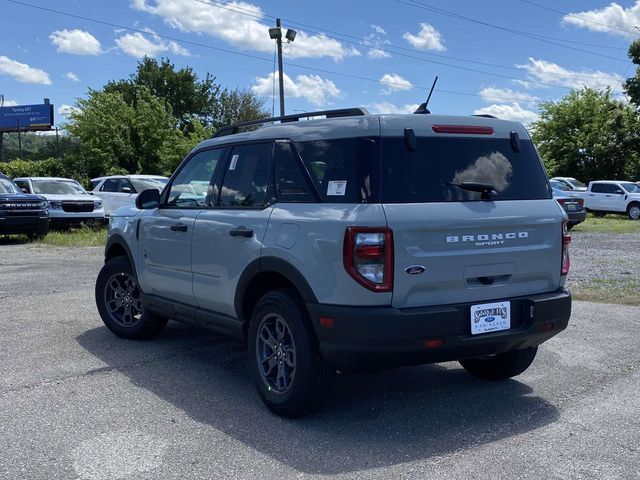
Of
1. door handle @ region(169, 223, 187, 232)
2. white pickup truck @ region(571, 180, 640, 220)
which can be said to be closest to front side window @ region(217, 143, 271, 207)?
door handle @ region(169, 223, 187, 232)

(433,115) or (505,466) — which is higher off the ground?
(433,115)

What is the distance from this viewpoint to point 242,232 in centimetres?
489

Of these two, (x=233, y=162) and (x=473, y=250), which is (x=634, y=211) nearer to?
(x=233, y=162)

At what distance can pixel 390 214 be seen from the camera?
4.09m

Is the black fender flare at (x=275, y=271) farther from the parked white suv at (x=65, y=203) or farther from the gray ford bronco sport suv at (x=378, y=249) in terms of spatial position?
the parked white suv at (x=65, y=203)

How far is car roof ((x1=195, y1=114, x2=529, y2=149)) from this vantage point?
14.3 ft

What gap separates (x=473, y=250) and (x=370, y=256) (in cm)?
74

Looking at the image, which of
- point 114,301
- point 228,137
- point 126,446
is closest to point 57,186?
point 114,301

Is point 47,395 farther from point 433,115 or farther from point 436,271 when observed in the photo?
point 433,115

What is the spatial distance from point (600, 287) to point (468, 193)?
6.51 metres

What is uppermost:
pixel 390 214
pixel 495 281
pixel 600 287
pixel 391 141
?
pixel 391 141

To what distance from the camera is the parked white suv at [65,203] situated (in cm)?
1966

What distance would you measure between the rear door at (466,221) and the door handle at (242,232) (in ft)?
3.67

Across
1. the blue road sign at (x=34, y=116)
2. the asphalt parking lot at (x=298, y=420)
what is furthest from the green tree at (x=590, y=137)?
the blue road sign at (x=34, y=116)
